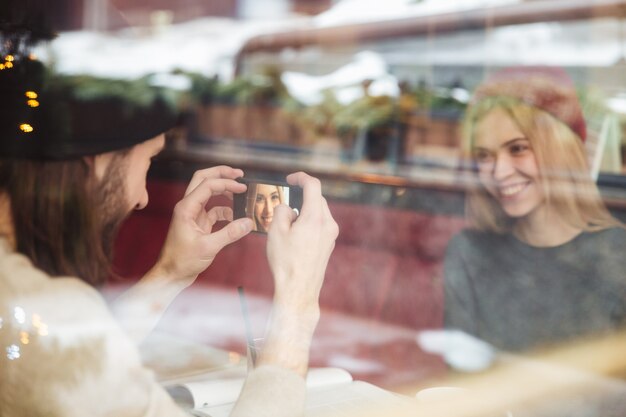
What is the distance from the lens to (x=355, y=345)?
194 centimetres

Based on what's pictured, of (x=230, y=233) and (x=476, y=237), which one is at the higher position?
(x=230, y=233)

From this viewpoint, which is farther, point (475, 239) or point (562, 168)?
point (475, 239)

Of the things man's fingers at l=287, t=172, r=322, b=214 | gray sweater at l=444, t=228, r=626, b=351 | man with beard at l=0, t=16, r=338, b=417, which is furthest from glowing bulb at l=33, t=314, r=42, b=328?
gray sweater at l=444, t=228, r=626, b=351

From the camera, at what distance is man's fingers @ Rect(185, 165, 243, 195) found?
2.71 ft

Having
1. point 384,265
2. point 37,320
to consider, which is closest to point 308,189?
point 37,320

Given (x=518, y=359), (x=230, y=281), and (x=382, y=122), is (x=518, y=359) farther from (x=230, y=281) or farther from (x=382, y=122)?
(x=382, y=122)

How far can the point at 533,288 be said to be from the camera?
1743 millimetres

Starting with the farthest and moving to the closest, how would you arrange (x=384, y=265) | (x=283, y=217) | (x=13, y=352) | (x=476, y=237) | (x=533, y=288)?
(x=384, y=265) → (x=476, y=237) → (x=533, y=288) → (x=13, y=352) → (x=283, y=217)

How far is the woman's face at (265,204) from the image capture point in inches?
29.9

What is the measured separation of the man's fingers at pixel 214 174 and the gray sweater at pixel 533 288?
1.05 metres

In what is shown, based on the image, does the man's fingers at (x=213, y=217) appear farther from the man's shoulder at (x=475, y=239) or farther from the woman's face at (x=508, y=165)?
the man's shoulder at (x=475, y=239)

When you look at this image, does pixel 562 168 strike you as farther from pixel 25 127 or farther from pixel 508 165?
pixel 25 127

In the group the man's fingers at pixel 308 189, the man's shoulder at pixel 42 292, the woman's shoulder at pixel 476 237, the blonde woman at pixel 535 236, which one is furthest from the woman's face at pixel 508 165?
the man's shoulder at pixel 42 292

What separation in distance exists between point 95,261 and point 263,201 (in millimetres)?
244
